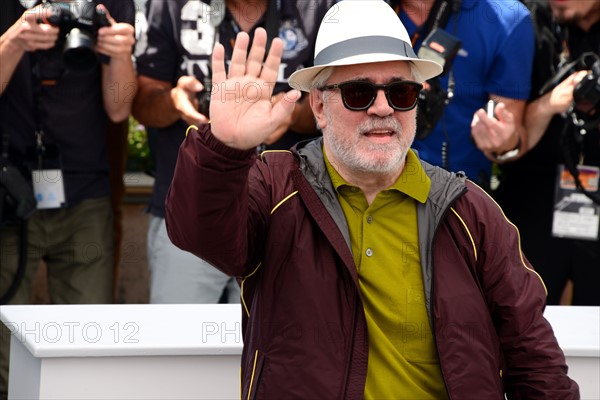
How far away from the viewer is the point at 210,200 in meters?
2.42

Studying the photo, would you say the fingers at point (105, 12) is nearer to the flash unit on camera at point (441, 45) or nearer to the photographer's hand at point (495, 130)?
the flash unit on camera at point (441, 45)

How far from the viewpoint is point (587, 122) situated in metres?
4.21

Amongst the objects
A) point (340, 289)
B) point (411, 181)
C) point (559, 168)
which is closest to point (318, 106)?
point (411, 181)

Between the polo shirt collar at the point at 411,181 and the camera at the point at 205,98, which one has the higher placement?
the polo shirt collar at the point at 411,181

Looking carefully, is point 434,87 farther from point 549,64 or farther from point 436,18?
point 549,64

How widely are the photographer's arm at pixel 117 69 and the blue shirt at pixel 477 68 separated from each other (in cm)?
117

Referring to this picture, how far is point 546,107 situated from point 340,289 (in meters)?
2.01

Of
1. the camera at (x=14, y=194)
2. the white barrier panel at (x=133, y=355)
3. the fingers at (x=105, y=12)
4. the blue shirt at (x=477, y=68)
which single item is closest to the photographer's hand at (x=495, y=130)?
the blue shirt at (x=477, y=68)

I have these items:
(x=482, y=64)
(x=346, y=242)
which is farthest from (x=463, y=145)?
(x=346, y=242)

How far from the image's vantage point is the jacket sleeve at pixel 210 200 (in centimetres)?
240

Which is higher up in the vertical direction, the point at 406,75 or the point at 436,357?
the point at 406,75

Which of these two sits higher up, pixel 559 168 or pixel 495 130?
pixel 495 130

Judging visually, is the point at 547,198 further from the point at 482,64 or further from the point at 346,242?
the point at 346,242

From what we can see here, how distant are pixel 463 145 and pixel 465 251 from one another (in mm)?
1694
